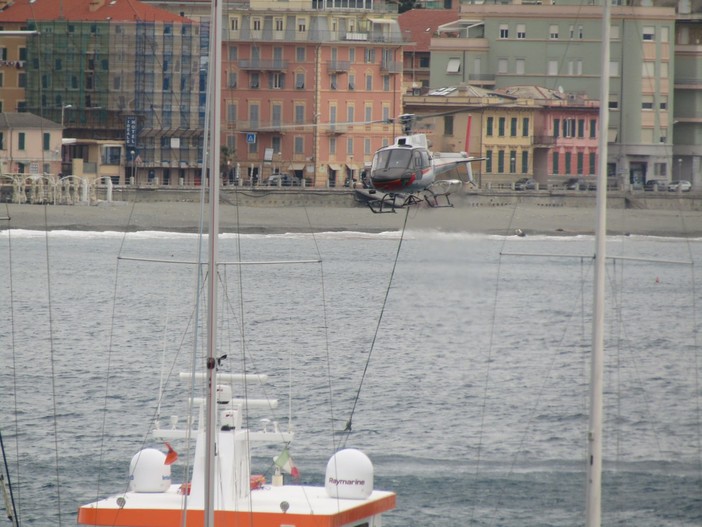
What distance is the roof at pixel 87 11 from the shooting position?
88.1 m

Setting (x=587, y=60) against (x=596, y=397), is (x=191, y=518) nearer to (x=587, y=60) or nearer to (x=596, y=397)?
(x=596, y=397)

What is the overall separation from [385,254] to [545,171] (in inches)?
421

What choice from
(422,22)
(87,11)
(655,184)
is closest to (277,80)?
(422,22)

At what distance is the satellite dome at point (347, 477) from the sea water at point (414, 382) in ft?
5.45

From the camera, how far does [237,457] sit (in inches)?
615

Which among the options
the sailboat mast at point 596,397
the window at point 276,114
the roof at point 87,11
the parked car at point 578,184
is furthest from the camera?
the roof at point 87,11

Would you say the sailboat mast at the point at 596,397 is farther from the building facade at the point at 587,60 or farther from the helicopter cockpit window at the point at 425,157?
the helicopter cockpit window at the point at 425,157

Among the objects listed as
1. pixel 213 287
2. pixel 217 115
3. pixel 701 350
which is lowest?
pixel 701 350

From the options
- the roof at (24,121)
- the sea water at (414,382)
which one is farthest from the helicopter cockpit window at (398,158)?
the roof at (24,121)

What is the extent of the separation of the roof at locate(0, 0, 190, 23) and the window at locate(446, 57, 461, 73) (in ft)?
49.3

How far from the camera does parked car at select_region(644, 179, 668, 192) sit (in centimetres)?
3981

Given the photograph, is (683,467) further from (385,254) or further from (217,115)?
(385,254)

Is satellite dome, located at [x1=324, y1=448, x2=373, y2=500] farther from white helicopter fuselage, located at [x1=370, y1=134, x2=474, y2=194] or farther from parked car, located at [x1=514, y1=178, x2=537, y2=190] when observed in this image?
parked car, located at [x1=514, y1=178, x2=537, y2=190]

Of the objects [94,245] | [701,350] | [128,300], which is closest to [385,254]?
[94,245]
